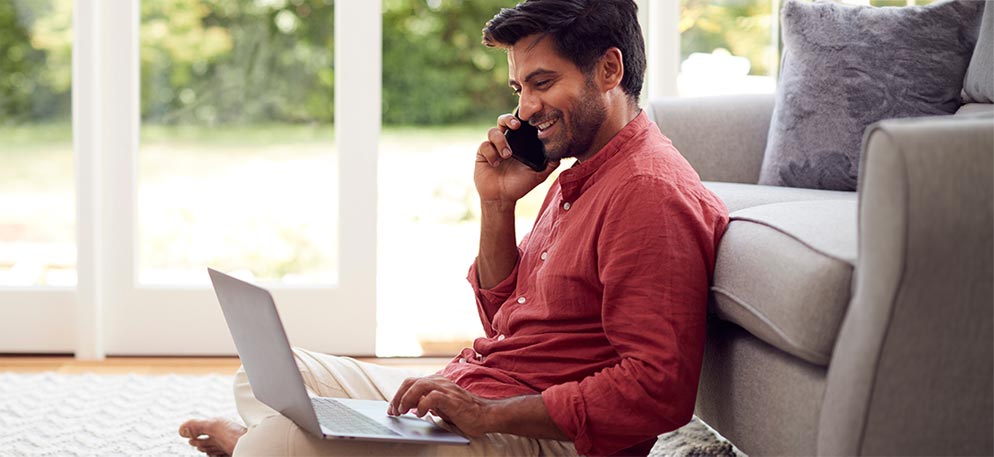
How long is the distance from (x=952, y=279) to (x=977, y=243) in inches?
1.8

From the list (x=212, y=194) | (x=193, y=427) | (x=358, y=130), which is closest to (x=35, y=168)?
(x=212, y=194)

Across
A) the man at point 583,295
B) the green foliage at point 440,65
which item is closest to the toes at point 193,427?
the man at point 583,295

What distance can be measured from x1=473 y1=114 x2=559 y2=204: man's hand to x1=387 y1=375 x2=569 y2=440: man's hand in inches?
18.1

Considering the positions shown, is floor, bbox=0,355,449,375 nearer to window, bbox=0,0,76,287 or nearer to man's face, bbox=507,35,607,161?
window, bbox=0,0,76,287

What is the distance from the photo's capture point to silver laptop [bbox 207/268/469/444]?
134cm

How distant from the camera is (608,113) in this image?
61.7 inches

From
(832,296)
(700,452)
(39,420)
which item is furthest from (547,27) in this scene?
(39,420)

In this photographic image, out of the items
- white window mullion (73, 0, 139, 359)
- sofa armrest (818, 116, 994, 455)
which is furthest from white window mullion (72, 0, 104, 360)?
sofa armrest (818, 116, 994, 455)

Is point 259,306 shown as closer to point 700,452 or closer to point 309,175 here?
point 700,452

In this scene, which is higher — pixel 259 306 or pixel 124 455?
pixel 259 306

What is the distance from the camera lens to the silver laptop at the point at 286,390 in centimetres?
134

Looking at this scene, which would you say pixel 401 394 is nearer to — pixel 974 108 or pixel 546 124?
pixel 546 124

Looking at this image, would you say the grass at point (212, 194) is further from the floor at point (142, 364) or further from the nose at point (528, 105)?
the nose at point (528, 105)

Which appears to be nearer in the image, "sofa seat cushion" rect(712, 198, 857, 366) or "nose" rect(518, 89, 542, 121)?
"sofa seat cushion" rect(712, 198, 857, 366)
